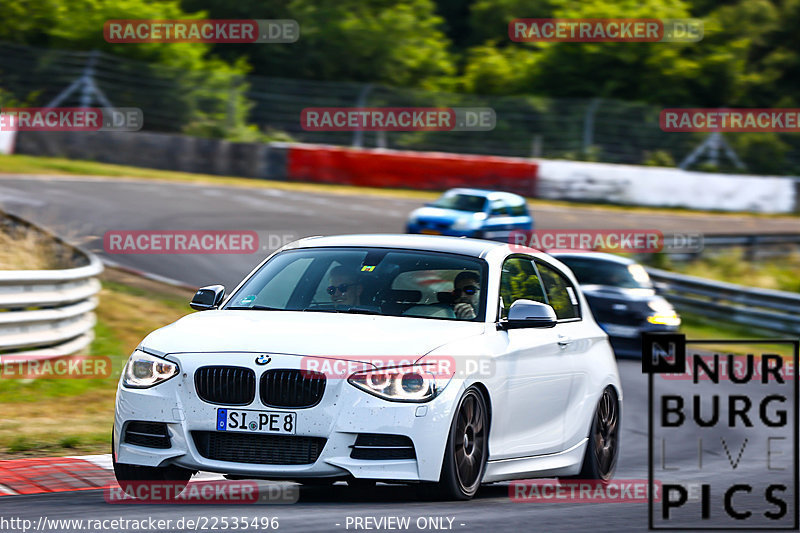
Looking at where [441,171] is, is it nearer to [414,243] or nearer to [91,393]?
[91,393]

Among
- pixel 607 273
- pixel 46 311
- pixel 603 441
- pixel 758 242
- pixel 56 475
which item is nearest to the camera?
pixel 56 475

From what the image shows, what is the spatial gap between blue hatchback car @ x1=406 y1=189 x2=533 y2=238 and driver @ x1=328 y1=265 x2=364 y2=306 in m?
17.3

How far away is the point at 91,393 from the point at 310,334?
5934 mm

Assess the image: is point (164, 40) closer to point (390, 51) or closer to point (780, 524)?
point (390, 51)

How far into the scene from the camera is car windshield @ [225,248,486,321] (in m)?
7.46

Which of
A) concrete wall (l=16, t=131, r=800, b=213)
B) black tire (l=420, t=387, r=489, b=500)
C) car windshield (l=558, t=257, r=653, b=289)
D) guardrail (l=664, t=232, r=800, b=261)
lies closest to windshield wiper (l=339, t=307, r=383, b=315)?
black tire (l=420, t=387, r=489, b=500)

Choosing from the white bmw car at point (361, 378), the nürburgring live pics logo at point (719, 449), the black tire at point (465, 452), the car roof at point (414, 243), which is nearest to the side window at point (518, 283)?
the white bmw car at point (361, 378)

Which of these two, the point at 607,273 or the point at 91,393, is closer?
the point at 91,393

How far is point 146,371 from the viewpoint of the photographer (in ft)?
22.3

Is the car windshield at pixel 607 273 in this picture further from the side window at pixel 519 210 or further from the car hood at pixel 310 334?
the car hood at pixel 310 334

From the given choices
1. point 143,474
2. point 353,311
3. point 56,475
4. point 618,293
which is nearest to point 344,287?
point 353,311

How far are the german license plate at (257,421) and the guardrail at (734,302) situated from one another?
17597mm

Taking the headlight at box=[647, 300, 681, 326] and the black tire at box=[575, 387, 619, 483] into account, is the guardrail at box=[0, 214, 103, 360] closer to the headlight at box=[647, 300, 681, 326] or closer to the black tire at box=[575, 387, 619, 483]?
the black tire at box=[575, 387, 619, 483]

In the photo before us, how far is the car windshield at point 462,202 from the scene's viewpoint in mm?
26500
